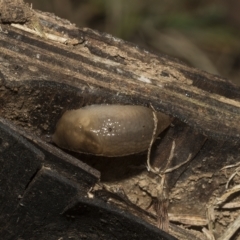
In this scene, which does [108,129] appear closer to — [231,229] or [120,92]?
[120,92]

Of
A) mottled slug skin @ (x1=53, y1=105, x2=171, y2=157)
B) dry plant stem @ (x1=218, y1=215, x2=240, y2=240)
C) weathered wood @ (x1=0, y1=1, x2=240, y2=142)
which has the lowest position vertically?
dry plant stem @ (x1=218, y1=215, x2=240, y2=240)

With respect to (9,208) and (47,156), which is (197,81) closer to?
(47,156)

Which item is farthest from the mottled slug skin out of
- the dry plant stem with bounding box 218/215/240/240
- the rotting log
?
the dry plant stem with bounding box 218/215/240/240

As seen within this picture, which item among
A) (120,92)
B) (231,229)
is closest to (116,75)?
(120,92)

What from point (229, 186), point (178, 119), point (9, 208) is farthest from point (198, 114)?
point (9, 208)

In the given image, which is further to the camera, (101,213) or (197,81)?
(197,81)

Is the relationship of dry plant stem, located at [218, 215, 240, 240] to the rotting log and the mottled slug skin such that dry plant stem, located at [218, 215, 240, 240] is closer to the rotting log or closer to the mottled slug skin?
the rotting log

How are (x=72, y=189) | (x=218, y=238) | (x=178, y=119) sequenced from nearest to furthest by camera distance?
(x=72, y=189), (x=178, y=119), (x=218, y=238)
